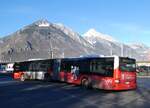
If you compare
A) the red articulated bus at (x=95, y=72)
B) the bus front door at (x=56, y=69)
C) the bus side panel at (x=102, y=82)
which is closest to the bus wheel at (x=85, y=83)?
the red articulated bus at (x=95, y=72)

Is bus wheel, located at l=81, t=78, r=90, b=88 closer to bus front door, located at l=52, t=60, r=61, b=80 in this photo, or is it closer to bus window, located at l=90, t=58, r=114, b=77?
bus window, located at l=90, t=58, r=114, b=77

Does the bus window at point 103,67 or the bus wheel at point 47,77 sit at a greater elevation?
the bus window at point 103,67

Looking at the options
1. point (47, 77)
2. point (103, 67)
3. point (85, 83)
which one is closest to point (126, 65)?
point (103, 67)

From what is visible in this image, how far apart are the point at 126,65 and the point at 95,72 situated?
2.49 meters

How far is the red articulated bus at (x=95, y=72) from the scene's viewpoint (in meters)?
27.5

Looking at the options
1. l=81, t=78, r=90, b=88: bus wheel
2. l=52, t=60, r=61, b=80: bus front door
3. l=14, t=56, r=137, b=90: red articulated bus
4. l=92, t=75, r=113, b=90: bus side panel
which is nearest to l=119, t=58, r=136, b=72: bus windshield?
l=14, t=56, r=137, b=90: red articulated bus

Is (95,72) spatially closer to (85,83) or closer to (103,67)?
(103,67)

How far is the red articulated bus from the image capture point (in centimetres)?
2745

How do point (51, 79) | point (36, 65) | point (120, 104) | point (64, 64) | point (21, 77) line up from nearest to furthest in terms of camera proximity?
point (120, 104)
point (64, 64)
point (51, 79)
point (36, 65)
point (21, 77)

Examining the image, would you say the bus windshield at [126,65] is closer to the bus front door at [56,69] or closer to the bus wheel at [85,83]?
the bus wheel at [85,83]

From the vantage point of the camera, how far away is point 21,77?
1729 inches

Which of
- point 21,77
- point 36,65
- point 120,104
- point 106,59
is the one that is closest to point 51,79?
point 36,65

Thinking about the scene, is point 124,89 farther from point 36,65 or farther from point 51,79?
point 36,65

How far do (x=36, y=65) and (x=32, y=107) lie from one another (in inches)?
928
